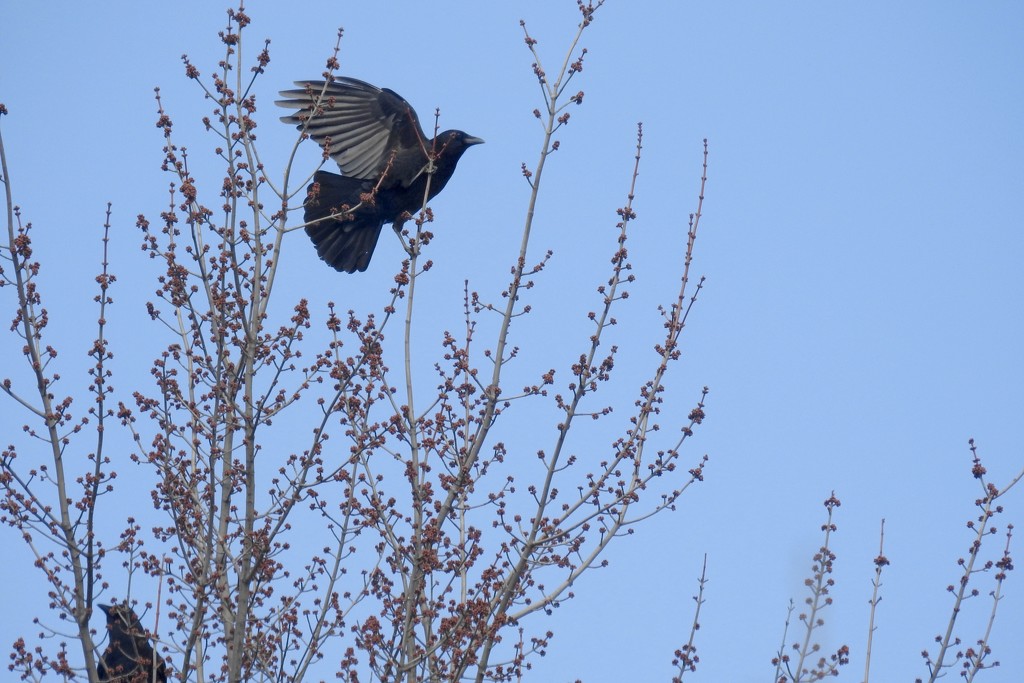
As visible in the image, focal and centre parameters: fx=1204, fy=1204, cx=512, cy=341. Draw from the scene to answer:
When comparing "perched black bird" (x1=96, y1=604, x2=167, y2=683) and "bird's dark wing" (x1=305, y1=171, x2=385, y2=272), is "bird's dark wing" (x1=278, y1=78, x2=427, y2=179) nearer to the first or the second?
"bird's dark wing" (x1=305, y1=171, x2=385, y2=272)

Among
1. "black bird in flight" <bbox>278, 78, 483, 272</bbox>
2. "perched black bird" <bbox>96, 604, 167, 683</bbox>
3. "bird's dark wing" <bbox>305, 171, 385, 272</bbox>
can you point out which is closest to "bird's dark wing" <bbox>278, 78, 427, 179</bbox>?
"black bird in flight" <bbox>278, 78, 483, 272</bbox>

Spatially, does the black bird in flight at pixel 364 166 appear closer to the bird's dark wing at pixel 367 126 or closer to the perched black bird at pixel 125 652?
the bird's dark wing at pixel 367 126

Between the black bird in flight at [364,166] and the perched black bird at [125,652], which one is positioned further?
the black bird in flight at [364,166]

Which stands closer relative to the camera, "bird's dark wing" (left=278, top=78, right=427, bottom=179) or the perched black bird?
the perched black bird

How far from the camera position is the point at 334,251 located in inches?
318

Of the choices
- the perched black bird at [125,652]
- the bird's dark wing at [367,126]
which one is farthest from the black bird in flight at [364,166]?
the perched black bird at [125,652]

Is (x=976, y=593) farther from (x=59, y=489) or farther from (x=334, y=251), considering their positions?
(x=334, y=251)

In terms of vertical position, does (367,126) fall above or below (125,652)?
above

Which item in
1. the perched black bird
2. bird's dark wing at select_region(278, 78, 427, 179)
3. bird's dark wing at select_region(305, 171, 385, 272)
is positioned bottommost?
the perched black bird

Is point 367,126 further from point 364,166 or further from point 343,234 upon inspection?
point 343,234

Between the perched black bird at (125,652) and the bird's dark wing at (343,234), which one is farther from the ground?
the bird's dark wing at (343,234)

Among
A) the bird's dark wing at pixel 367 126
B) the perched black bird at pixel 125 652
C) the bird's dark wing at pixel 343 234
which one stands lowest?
the perched black bird at pixel 125 652

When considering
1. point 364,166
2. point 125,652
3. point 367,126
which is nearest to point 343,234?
point 364,166

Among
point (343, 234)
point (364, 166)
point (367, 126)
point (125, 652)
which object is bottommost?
point (125, 652)
